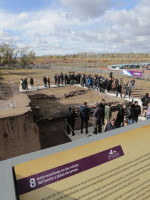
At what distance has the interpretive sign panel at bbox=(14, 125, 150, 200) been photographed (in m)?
1.45

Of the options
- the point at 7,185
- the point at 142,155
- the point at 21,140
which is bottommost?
the point at 21,140

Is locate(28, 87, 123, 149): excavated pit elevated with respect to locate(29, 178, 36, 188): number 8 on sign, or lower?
lower

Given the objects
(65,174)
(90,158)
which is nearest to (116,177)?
(90,158)

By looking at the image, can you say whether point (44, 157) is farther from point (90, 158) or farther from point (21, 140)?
point (21, 140)

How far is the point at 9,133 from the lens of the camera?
162 inches

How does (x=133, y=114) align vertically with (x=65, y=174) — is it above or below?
below

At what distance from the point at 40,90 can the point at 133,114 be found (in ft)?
37.8

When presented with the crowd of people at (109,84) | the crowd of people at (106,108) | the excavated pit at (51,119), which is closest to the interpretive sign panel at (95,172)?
the crowd of people at (106,108)

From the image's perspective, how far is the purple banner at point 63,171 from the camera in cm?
141

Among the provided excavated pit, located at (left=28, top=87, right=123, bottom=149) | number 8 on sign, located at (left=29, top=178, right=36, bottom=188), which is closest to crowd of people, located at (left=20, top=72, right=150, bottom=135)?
excavated pit, located at (left=28, top=87, right=123, bottom=149)

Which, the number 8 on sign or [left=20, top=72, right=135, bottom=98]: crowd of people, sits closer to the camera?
the number 8 on sign

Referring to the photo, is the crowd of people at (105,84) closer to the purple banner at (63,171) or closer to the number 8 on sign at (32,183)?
the purple banner at (63,171)

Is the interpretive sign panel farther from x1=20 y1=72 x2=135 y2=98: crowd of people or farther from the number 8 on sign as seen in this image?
x1=20 y1=72 x2=135 y2=98: crowd of people

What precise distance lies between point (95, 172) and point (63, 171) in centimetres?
38
